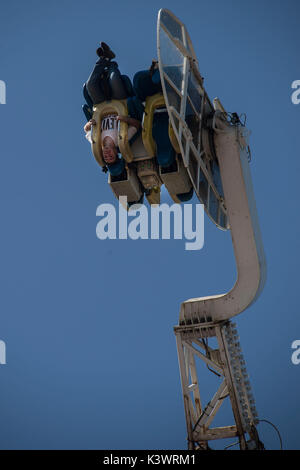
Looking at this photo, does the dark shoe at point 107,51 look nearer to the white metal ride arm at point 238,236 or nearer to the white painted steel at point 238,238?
the white metal ride arm at point 238,236

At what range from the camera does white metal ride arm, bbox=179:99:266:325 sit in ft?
46.4

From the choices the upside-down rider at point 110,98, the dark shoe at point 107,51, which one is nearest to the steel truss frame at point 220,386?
the upside-down rider at point 110,98

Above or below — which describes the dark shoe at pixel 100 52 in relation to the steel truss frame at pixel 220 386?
above

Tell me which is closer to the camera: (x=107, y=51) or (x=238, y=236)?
(x=238, y=236)

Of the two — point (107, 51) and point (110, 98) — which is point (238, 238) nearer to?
point (110, 98)

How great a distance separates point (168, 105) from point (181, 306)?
5057 millimetres

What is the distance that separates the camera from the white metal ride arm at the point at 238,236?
557 inches

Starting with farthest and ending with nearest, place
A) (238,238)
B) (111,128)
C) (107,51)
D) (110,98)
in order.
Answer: (107,51) → (110,98) → (111,128) → (238,238)

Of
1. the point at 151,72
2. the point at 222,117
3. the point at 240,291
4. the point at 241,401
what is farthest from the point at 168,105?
the point at 241,401

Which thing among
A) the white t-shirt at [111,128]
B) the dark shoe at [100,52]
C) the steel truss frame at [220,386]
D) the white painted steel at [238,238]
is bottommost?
the steel truss frame at [220,386]

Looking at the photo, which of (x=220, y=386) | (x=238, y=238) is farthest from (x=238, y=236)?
(x=220, y=386)

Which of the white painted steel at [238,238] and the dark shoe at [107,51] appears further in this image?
the dark shoe at [107,51]

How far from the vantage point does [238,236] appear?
46.8ft
